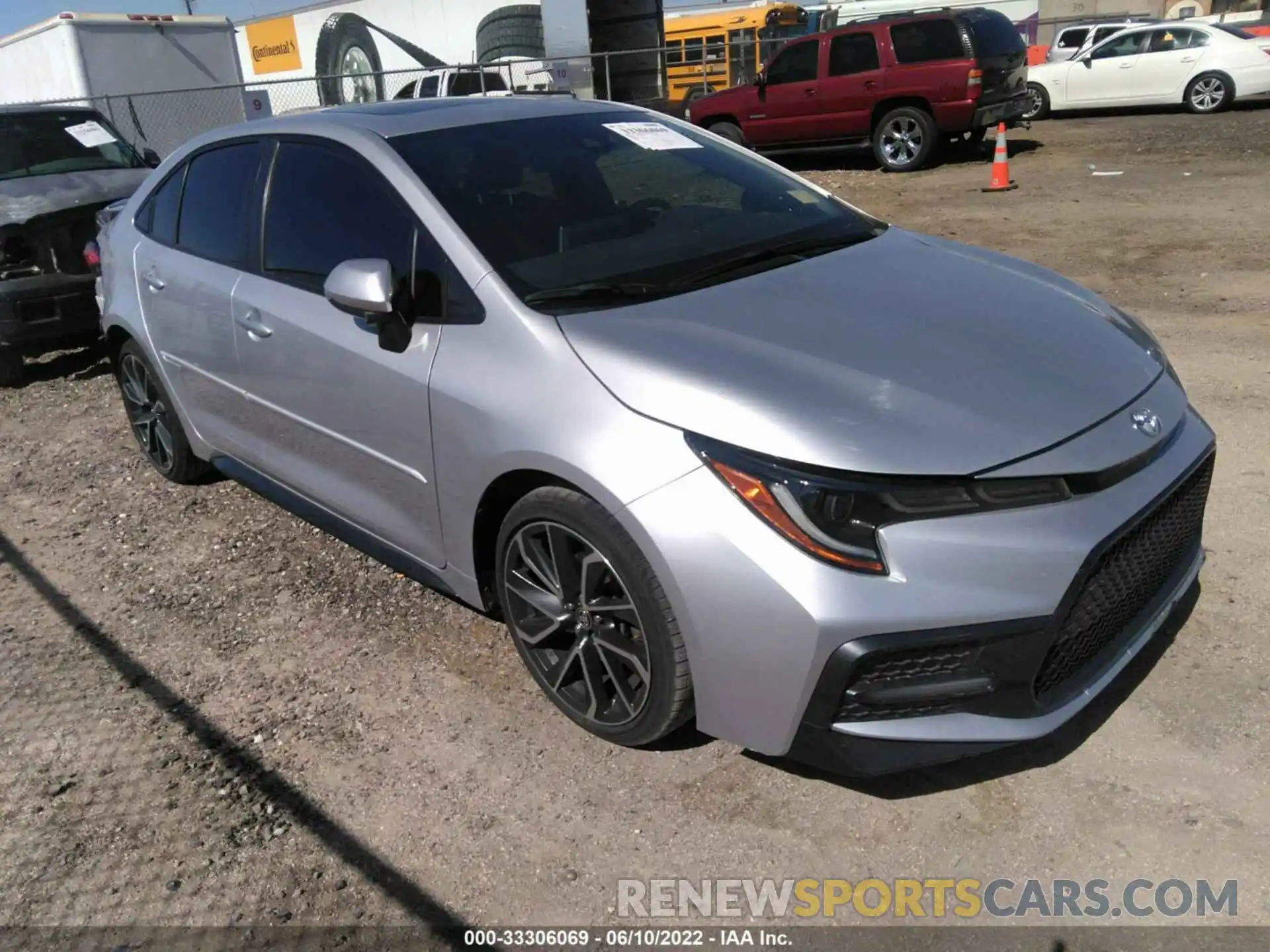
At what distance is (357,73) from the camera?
66.5 ft

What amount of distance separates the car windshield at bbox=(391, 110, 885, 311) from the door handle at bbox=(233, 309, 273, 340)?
825 millimetres

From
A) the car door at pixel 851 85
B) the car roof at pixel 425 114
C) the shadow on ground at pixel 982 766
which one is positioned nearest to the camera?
the shadow on ground at pixel 982 766

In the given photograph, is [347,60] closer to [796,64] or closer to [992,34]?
[796,64]

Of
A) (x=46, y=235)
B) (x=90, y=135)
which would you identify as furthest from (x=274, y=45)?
(x=46, y=235)

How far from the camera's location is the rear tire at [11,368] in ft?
23.7

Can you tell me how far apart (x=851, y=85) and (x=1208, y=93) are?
7.15 m

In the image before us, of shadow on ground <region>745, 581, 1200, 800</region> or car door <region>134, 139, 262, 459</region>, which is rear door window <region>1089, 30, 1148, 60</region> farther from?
shadow on ground <region>745, 581, 1200, 800</region>

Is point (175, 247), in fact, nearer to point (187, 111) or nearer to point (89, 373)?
point (89, 373)

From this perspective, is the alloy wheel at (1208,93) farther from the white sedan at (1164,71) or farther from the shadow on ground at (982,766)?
the shadow on ground at (982,766)

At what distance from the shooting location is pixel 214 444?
4418mm

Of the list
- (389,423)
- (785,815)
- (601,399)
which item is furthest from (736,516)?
(389,423)

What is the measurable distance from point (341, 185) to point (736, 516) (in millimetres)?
1950

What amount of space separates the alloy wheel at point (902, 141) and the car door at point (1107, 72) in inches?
245

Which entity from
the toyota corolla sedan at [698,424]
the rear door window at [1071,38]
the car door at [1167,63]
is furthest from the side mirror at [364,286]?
the rear door window at [1071,38]
